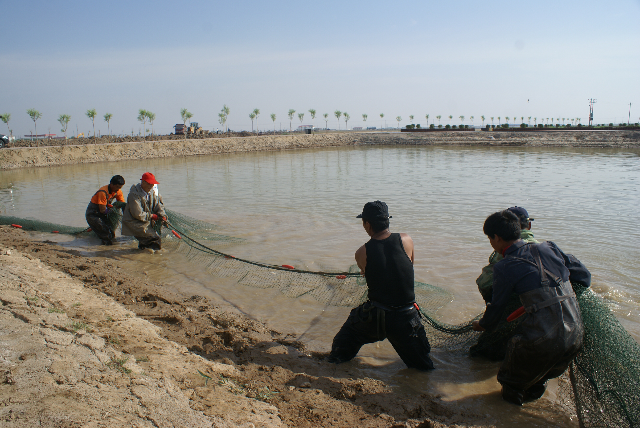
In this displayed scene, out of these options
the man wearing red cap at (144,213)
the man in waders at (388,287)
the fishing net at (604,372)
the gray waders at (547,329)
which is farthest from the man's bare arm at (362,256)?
the man wearing red cap at (144,213)

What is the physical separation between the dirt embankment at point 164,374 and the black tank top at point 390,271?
0.73 metres

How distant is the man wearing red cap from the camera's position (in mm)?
7352

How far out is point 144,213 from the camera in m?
7.43

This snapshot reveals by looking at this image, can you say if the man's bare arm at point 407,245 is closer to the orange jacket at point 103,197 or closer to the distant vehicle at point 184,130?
the orange jacket at point 103,197

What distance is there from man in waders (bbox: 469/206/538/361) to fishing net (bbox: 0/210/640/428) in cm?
1

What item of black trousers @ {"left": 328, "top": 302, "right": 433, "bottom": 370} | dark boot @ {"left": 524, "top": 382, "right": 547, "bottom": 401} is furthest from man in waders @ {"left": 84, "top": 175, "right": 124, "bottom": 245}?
dark boot @ {"left": 524, "top": 382, "right": 547, "bottom": 401}

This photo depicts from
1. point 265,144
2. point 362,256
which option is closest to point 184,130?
point 265,144

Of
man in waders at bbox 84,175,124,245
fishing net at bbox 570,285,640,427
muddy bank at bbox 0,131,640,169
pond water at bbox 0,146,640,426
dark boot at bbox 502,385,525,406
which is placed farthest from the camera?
muddy bank at bbox 0,131,640,169

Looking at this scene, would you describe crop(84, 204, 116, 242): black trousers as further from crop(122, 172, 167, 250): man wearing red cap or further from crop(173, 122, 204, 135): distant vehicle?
crop(173, 122, 204, 135): distant vehicle

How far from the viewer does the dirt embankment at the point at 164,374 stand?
243 centimetres

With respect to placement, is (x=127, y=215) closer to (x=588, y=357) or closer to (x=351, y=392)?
(x=351, y=392)

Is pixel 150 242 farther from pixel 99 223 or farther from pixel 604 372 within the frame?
pixel 604 372

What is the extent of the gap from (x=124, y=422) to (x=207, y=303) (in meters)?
3.02

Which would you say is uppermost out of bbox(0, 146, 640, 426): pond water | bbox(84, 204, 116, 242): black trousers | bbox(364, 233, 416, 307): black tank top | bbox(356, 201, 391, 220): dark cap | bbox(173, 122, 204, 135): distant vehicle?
bbox(173, 122, 204, 135): distant vehicle
